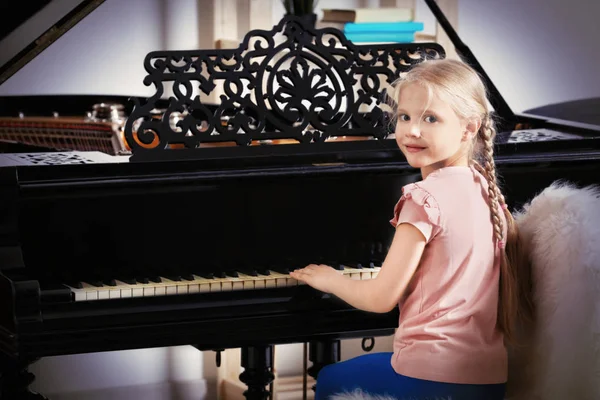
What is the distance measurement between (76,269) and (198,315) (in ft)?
1.11

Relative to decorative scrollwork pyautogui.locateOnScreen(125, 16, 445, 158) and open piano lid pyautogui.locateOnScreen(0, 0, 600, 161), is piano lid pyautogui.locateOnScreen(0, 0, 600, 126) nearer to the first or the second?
open piano lid pyautogui.locateOnScreen(0, 0, 600, 161)

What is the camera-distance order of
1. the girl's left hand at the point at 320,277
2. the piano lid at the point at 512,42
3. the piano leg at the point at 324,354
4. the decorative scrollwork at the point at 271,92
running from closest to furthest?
the girl's left hand at the point at 320,277
the decorative scrollwork at the point at 271,92
the piano leg at the point at 324,354
the piano lid at the point at 512,42

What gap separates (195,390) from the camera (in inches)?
169

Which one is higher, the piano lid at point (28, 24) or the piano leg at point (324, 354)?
the piano lid at point (28, 24)

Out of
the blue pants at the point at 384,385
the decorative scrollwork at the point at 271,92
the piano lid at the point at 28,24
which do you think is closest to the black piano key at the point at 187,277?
the decorative scrollwork at the point at 271,92

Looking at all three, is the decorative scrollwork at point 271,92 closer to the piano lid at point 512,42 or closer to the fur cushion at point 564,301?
the fur cushion at point 564,301

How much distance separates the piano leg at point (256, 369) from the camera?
296cm

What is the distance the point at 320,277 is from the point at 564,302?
1.76 feet

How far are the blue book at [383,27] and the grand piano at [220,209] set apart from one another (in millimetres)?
1623

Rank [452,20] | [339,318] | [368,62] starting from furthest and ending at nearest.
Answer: [452,20], [368,62], [339,318]

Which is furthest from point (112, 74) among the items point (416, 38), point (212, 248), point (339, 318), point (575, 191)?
point (575, 191)

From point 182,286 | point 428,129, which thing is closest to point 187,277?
point 182,286

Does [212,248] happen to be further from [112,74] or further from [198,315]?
[112,74]

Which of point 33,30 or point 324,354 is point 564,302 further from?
point 33,30
